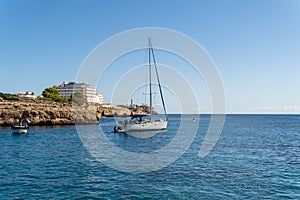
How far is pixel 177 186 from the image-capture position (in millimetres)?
18281

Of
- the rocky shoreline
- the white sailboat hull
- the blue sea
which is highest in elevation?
the rocky shoreline

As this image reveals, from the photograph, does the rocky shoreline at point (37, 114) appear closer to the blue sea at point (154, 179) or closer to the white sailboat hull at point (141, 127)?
the white sailboat hull at point (141, 127)

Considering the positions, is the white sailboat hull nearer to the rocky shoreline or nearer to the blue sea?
the blue sea

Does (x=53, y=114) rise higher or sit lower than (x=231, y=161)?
higher

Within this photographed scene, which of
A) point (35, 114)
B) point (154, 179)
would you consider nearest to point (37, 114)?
point (35, 114)

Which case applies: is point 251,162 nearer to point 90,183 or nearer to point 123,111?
point 90,183

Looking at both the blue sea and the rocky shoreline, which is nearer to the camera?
the blue sea

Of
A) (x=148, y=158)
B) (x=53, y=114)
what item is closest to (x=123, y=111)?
(x=53, y=114)

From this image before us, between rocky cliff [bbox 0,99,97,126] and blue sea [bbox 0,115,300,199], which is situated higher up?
rocky cliff [bbox 0,99,97,126]

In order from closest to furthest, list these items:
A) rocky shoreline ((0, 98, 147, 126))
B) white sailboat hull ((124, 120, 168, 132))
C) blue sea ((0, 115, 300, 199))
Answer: blue sea ((0, 115, 300, 199)), white sailboat hull ((124, 120, 168, 132)), rocky shoreline ((0, 98, 147, 126))

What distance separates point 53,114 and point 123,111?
112m

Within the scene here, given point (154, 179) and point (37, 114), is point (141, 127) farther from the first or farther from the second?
point (154, 179)

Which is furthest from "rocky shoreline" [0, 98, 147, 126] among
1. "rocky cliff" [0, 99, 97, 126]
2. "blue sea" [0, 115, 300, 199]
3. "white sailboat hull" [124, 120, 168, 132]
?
"blue sea" [0, 115, 300, 199]

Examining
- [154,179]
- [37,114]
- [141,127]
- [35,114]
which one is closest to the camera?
[154,179]
